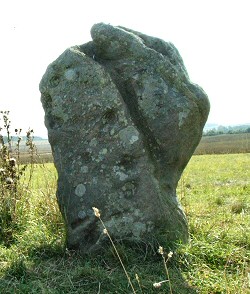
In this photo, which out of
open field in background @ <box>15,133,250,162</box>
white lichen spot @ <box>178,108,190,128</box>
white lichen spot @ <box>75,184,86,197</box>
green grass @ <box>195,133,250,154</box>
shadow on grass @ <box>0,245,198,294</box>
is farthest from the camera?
green grass @ <box>195,133,250,154</box>

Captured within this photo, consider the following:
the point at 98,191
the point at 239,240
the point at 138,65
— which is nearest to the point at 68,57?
the point at 138,65

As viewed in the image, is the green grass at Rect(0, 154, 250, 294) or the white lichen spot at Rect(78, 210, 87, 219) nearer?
the green grass at Rect(0, 154, 250, 294)

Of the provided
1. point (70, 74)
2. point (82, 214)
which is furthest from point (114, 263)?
point (70, 74)

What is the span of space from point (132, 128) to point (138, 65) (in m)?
0.87

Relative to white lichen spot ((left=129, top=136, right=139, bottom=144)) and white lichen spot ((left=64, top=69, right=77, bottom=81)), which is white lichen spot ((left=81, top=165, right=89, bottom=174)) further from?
white lichen spot ((left=64, top=69, right=77, bottom=81))

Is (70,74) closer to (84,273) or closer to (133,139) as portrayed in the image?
(133,139)

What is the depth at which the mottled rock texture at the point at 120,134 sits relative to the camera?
5078 mm

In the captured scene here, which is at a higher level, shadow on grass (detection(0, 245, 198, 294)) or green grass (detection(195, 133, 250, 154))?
shadow on grass (detection(0, 245, 198, 294))

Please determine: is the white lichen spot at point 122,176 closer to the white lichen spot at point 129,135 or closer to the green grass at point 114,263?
the white lichen spot at point 129,135

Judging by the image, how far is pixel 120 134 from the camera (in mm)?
5184

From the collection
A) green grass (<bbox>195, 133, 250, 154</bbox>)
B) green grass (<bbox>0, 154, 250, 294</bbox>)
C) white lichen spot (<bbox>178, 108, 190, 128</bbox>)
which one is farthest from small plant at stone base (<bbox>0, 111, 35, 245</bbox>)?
green grass (<bbox>195, 133, 250, 154</bbox>)

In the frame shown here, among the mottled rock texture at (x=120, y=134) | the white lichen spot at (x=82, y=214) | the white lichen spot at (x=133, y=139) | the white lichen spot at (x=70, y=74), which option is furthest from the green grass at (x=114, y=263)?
the white lichen spot at (x=70, y=74)

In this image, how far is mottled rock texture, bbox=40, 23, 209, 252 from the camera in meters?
5.08

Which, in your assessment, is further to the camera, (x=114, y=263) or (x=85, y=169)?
(x=85, y=169)
